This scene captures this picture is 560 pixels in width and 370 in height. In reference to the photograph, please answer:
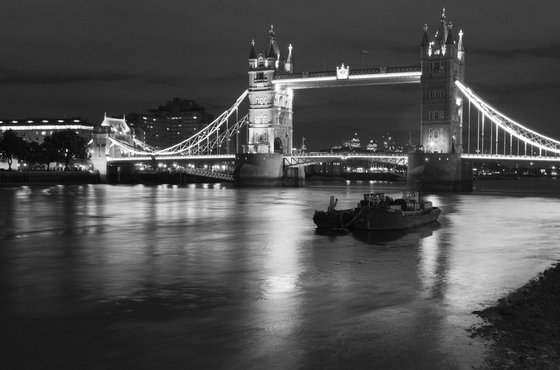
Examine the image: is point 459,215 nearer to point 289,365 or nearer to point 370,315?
point 370,315

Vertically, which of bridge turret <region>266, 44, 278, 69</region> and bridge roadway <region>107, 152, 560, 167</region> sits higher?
bridge turret <region>266, 44, 278, 69</region>

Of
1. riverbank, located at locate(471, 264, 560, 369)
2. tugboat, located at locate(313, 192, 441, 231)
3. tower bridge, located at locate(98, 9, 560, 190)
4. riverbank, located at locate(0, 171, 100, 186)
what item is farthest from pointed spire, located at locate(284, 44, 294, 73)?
riverbank, located at locate(471, 264, 560, 369)

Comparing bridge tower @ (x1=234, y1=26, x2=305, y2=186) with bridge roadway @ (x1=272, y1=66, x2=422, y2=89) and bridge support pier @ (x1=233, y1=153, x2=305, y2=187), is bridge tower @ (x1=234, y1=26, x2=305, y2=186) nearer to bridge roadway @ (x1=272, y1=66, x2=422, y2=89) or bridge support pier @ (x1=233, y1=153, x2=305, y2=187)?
bridge support pier @ (x1=233, y1=153, x2=305, y2=187)

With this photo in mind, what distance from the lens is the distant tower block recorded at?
7000 cm

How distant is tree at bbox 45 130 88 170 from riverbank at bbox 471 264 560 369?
314 ft

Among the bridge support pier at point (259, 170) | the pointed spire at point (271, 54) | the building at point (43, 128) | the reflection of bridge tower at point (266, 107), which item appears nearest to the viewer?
the bridge support pier at point (259, 170)

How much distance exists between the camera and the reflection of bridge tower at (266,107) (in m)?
81.9

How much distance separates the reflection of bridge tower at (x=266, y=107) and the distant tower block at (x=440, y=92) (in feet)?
61.7

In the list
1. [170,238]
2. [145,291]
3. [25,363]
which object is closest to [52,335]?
[25,363]

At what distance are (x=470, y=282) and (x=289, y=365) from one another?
8.28m

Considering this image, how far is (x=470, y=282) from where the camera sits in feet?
55.1

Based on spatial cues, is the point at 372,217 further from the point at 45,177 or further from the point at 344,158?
the point at 45,177

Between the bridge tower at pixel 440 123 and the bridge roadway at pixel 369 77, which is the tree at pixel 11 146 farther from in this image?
the bridge tower at pixel 440 123

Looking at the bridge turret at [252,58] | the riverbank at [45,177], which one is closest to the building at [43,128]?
the riverbank at [45,177]
